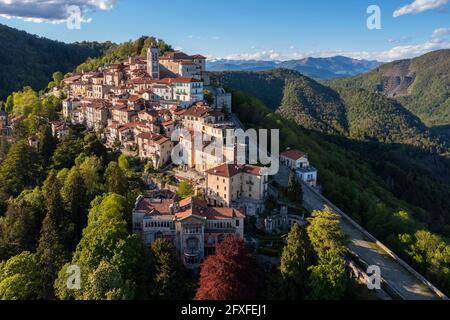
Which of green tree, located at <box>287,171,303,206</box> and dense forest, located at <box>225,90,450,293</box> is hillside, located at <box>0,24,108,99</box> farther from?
green tree, located at <box>287,171,303,206</box>

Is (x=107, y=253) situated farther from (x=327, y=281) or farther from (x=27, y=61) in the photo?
(x=27, y=61)

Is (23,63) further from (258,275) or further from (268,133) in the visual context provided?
(258,275)

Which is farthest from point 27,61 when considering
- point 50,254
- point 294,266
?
point 294,266

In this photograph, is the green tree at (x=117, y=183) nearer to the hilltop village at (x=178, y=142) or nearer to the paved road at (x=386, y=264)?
the hilltop village at (x=178, y=142)

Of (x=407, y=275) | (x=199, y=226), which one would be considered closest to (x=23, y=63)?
(x=199, y=226)

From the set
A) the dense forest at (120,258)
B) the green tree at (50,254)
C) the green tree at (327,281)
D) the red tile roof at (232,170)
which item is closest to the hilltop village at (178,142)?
the red tile roof at (232,170)
